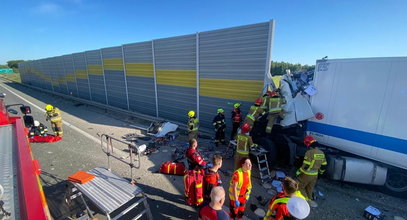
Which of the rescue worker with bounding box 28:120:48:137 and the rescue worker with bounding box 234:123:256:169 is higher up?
the rescue worker with bounding box 234:123:256:169

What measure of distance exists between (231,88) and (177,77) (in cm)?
328

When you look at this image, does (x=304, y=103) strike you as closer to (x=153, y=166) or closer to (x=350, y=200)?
(x=350, y=200)

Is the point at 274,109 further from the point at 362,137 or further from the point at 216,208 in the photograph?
the point at 216,208

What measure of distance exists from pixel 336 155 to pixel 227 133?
13.6ft

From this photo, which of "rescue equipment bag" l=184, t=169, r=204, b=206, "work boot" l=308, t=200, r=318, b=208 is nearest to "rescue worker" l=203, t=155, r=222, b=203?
"rescue equipment bag" l=184, t=169, r=204, b=206

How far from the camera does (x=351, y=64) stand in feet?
15.6

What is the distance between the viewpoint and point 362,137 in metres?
4.73

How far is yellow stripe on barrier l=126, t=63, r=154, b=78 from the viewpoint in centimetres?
1095

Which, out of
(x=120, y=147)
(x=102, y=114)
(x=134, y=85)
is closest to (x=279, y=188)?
(x=120, y=147)

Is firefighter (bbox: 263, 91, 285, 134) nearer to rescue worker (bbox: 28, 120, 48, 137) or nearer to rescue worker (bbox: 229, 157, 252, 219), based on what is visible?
rescue worker (bbox: 229, 157, 252, 219)

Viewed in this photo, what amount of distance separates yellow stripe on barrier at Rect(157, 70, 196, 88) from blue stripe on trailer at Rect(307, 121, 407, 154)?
552 cm

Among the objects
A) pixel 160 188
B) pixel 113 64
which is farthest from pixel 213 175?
pixel 113 64

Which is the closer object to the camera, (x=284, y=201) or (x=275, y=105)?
(x=284, y=201)

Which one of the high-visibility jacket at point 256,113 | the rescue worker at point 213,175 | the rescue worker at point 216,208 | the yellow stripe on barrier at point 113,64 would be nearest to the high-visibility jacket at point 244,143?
the high-visibility jacket at point 256,113
